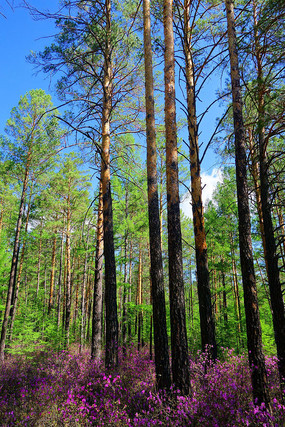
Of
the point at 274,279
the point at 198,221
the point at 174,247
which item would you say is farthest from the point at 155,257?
the point at 274,279

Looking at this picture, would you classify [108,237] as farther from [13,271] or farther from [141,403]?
[13,271]

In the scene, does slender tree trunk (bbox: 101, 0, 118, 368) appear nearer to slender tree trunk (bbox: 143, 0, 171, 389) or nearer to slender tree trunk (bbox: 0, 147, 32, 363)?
slender tree trunk (bbox: 143, 0, 171, 389)

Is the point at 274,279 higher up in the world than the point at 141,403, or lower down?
higher up

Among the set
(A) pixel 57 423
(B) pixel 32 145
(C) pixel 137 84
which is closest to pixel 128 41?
(C) pixel 137 84

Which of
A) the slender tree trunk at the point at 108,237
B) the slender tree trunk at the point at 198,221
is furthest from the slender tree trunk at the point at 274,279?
the slender tree trunk at the point at 108,237

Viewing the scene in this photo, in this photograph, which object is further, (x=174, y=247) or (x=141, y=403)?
(x=174, y=247)

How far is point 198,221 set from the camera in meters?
6.25

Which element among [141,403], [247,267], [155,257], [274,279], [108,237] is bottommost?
[141,403]

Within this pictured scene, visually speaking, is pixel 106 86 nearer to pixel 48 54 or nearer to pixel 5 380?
pixel 48 54

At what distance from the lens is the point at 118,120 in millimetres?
8562

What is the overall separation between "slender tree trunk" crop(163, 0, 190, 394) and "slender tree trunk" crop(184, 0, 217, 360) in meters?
1.48

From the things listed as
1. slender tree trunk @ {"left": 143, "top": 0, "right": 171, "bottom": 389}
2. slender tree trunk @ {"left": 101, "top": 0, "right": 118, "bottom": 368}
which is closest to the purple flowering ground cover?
slender tree trunk @ {"left": 143, "top": 0, "right": 171, "bottom": 389}

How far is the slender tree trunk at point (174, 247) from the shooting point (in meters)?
3.94

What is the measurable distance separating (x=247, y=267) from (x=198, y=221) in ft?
7.72
